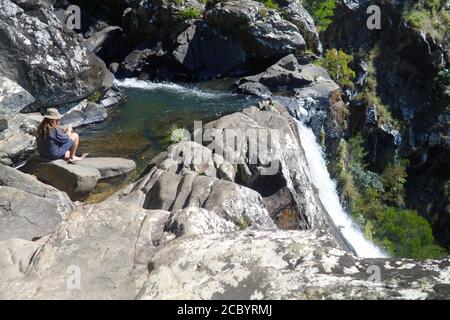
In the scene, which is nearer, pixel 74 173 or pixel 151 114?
pixel 74 173

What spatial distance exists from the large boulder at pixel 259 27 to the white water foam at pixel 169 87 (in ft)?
13.2

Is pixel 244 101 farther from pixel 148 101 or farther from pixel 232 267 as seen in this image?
pixel 232 267

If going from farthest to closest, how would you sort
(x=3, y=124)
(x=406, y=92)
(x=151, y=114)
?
1. (x=406, y=92)
2. (x=151, y=114)
3. (x=3, y=124)

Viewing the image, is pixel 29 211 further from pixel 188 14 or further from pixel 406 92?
pixel 406 92

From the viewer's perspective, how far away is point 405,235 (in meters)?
20.5

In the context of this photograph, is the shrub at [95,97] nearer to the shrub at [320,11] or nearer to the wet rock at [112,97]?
the wet rock at [112,97]

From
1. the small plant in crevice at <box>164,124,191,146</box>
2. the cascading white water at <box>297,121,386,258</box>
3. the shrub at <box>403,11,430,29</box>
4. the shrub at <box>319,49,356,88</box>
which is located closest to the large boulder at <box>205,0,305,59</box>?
the shrub at <box>319,49,356,88</box>

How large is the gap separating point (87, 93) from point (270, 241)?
465 inches

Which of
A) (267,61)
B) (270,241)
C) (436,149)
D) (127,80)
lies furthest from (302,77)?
(270,241)

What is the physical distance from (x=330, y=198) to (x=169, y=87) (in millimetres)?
9363

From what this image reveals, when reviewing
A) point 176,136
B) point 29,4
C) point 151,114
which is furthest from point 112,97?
point 176,136

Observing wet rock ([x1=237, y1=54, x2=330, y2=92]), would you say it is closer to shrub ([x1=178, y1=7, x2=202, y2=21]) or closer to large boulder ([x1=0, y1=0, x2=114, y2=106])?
shrub ([x1=178, y1=7, x2=202, y2=21])

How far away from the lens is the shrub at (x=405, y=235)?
64.8ft

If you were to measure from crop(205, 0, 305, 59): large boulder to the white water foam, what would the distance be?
4.03 metres
